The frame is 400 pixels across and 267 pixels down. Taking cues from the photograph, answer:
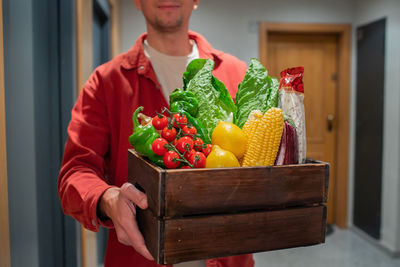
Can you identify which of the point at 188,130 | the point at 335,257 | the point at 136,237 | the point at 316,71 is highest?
the point at 316,71

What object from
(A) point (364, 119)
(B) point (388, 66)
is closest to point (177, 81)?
(B) point (388, 66)

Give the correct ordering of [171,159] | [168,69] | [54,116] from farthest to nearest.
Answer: [54,116]
[168,69]
[171,159]

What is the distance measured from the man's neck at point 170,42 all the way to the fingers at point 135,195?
2.18 ft

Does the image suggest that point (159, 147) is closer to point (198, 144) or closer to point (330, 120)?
point (198, 144)

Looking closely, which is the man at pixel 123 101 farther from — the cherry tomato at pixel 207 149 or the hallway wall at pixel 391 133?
the hallway wall at pixel 391 133

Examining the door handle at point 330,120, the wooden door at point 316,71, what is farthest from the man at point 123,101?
the door handle at point 330,120

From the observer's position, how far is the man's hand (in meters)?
0.72

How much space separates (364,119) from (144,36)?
3083 mm

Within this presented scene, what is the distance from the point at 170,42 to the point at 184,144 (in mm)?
691

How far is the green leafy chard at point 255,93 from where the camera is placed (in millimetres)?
779

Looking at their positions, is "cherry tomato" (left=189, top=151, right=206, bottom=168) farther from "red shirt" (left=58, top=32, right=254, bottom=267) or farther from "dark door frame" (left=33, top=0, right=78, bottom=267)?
"dark door frame" (left=33, top=0, right=78, bottom=267)

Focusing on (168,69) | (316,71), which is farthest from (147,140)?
(316,71)

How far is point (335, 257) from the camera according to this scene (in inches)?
130

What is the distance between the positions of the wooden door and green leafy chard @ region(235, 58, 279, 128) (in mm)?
3280
